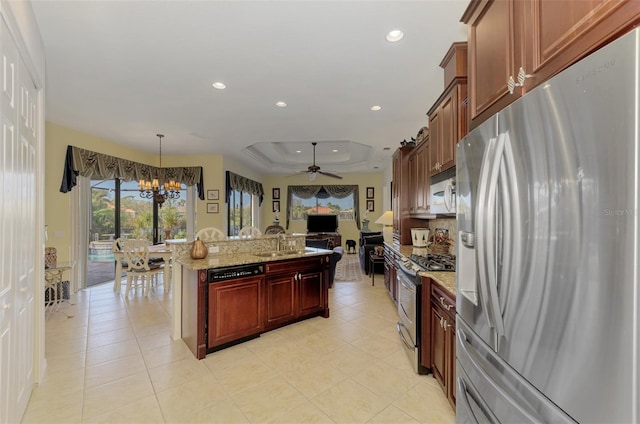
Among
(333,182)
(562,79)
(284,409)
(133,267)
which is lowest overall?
(284,409)

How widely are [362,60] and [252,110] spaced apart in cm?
194

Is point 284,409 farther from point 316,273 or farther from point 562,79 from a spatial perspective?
point 562,79

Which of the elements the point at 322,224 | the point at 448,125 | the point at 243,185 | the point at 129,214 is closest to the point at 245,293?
the point at 448,125

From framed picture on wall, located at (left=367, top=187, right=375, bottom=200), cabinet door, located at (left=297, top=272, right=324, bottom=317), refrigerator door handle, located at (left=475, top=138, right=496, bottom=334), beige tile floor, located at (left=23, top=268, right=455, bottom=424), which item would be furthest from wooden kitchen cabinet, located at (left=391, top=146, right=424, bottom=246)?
framed picture on wall, located at (left=367, top=187, right=375, bottom=200)

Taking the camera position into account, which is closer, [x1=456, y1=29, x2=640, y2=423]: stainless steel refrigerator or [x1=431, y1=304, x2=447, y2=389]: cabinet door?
[x1=456, y1=29, x2=640, y2=423]: stainless steel refrigerator

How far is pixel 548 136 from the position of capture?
944 mm

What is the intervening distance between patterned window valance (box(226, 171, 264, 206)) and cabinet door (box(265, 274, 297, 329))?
14.9 feet

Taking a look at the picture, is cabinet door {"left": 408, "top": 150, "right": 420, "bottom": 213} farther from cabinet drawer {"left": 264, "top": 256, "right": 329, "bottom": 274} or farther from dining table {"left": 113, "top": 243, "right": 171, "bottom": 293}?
dining table {"left": 113, "top": 243, "right": 171, "bottom": 293}

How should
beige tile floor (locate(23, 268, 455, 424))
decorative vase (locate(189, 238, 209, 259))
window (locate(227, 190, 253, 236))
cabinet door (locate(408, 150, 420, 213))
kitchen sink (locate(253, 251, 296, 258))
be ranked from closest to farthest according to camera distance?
beige tile floor (locate(23, 268, 455, 424)) < decorative vase (locate(189, 238, 209, 259)) < kitchen sink (locate(253, 251, 296, 258)) < cabinet door (locate(408, 150, 420, 213)) < window (locate(227, 190, 253, 236))

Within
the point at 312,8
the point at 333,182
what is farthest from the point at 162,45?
the point at 333,182

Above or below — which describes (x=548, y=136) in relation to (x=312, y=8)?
below

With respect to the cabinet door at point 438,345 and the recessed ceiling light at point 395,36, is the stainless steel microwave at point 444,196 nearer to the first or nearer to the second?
the cabinet door at point 438,345

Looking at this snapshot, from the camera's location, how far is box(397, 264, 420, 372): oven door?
2.47m

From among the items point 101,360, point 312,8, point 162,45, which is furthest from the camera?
point 101,360
